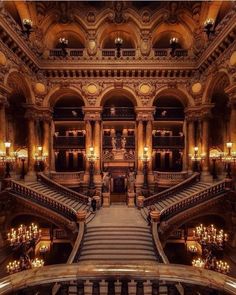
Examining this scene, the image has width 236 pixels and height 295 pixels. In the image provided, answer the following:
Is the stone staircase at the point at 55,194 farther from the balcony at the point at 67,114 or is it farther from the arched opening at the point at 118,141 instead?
the balcony at the point at 67,114

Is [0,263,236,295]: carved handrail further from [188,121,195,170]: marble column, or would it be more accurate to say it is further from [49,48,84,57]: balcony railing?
[49,48,84,57]: balcony railing

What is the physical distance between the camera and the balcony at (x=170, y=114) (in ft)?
70.0

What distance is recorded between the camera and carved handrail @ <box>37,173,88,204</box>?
1675 centimetres

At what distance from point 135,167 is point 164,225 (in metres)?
7.75

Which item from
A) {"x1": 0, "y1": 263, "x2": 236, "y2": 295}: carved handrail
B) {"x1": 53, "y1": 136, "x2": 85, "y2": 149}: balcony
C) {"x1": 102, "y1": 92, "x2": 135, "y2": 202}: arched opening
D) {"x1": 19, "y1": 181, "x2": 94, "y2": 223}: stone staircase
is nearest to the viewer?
{"x1": 0, "y1": 263, "x2": 236, "y2": 295}: carved handrail

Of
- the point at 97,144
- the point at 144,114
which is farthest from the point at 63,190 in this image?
the point at 144,114

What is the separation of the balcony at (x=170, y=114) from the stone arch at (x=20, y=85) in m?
10.9

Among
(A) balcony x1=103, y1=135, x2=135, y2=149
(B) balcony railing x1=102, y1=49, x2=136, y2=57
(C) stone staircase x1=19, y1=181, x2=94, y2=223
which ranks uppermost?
(B) balcony railing x1=102, y1=49, x2=136, y2=57

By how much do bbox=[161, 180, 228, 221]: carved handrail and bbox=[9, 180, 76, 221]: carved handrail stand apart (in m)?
5.57

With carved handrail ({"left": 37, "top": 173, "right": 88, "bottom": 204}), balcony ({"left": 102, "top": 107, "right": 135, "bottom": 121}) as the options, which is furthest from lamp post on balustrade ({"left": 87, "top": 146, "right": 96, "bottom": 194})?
balcony ({"left": 102, "top": 107, "right": 135, "bottom": 121})

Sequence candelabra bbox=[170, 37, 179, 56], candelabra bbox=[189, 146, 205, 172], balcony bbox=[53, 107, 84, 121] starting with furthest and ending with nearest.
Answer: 1. balcony bbox=[53, 107, 84, 121]
2. candelabra bbox=[189, 146, 205, 172]
3. candelabra bbox=[170, 37, 179, 56]

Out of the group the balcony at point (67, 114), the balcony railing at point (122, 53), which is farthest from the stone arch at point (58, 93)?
the balcony railing at point (122, 53)

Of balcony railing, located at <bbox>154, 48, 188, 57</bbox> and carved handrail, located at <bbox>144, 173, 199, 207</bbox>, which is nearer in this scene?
carved handrail, located at <bbox>144, 173, 199, 207</bbox>

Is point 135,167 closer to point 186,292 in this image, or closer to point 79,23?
point 79,23
